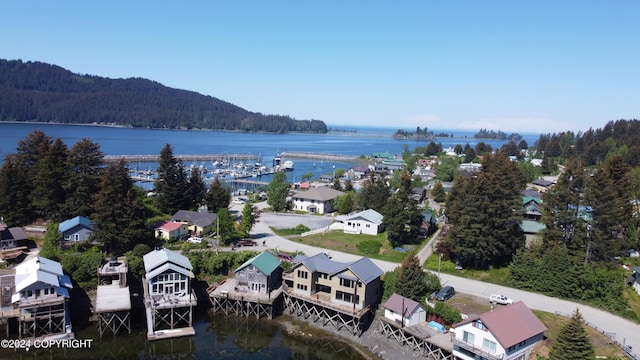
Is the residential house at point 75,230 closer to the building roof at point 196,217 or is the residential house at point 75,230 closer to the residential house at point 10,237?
the residential house at point 10,237

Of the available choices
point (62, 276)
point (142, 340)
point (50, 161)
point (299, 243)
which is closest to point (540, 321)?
point (299, 243)

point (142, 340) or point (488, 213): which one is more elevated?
point (488, 213)

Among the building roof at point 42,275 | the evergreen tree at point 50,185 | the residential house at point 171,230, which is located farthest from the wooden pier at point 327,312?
the evergreen tree at point 50,185

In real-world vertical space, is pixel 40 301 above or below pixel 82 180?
below

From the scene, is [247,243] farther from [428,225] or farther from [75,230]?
[428,225]

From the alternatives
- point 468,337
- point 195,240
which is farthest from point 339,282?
point 195,240

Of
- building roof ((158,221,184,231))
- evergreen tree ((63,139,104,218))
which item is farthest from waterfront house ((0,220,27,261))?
building roof ((158,221,184,231))

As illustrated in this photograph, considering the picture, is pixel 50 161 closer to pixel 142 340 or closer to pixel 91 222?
pixel 91 222

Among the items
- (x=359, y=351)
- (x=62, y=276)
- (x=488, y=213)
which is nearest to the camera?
(x=359, y=351)
